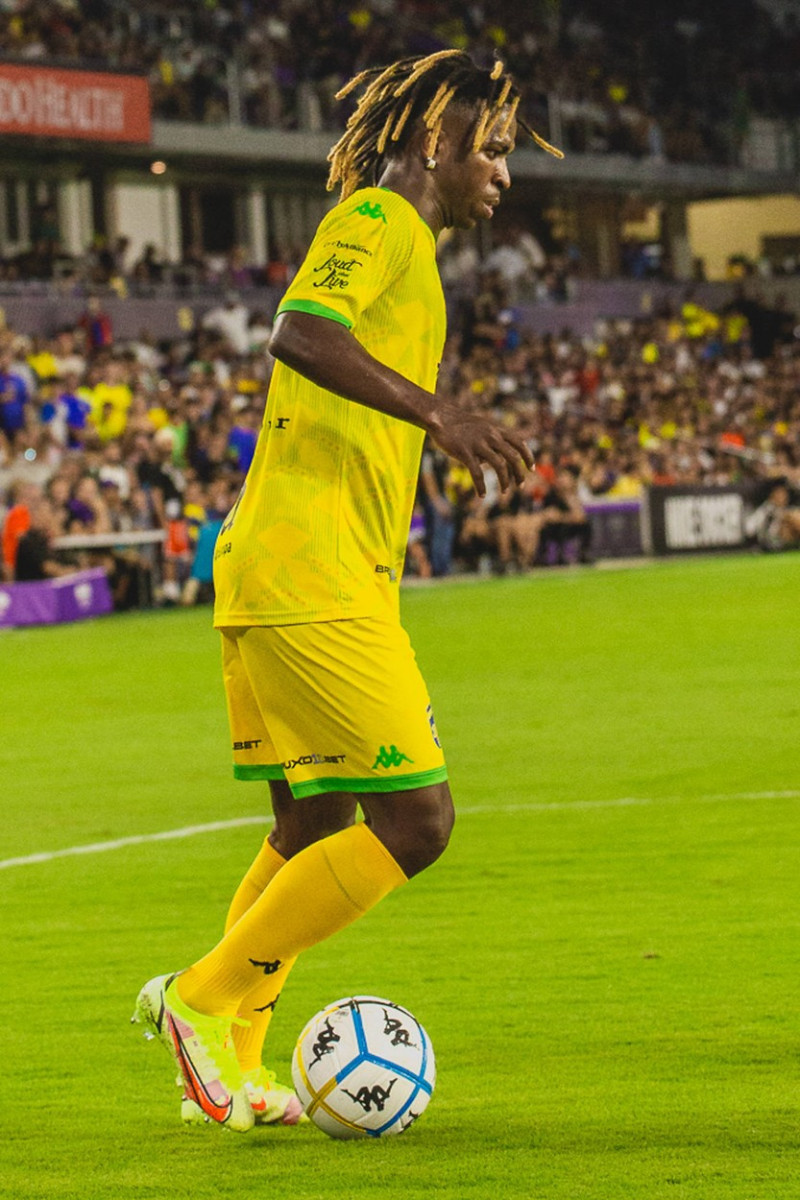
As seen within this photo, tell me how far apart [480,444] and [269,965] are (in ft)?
4.29

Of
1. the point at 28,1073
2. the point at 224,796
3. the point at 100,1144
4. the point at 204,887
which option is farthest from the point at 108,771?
the point at 100,1144

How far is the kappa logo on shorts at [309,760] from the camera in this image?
13.8ft

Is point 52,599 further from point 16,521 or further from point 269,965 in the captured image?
point 269,965

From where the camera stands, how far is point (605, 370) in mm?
37250

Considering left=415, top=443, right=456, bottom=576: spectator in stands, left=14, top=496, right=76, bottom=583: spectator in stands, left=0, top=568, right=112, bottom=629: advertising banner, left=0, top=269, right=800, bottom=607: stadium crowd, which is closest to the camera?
left=14, top=496, right=76, bottom=583: spectator in stands

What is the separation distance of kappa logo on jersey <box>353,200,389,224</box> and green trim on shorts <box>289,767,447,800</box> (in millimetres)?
1197

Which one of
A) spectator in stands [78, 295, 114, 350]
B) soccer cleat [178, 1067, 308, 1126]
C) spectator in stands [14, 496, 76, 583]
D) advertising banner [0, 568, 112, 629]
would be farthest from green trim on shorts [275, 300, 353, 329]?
spectator in stands [78, 295, 114, 350]

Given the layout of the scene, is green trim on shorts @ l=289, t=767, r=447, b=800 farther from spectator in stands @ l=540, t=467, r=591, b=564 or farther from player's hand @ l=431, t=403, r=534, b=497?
spectator in stands @ l=540, t=467, r=591, b=564

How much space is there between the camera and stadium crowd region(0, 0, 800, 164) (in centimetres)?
3556

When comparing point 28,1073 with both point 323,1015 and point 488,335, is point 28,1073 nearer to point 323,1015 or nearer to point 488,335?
point 323,1015

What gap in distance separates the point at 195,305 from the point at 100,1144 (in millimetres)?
30482

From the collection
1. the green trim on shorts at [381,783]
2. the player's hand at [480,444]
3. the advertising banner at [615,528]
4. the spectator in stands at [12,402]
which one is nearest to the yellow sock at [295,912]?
the green trim on shorts at [381,783]

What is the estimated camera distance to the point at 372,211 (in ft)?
13.9

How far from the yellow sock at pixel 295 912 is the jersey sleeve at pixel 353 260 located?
3.74ft
